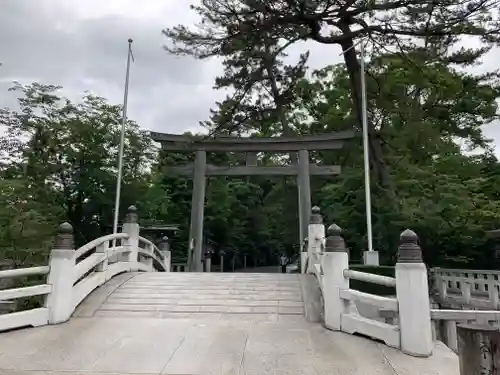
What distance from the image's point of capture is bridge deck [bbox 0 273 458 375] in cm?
411

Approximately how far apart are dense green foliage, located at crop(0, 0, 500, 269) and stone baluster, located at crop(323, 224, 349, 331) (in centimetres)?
740

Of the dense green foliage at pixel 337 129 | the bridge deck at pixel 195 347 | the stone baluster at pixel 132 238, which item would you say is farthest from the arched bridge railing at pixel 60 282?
the dense green foliage at pixel 337 129

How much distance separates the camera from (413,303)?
4.61 metres

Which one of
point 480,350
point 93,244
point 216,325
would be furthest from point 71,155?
point 480,350

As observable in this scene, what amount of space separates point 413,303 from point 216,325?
2767 millimetres

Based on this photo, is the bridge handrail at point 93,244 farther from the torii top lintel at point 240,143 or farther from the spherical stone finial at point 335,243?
the torii top lintel at point 240,143

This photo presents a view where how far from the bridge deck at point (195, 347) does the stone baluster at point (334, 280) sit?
24 centimetres

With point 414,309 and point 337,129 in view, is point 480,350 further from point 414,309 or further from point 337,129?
point 337,129

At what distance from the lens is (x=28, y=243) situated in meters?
10.7

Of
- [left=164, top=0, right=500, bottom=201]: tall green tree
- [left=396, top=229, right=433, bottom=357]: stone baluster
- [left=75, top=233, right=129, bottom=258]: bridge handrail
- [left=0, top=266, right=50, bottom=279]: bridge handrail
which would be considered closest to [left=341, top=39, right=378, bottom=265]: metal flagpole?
[left=164, top=0, right=500, bottom=201]: tall green tree

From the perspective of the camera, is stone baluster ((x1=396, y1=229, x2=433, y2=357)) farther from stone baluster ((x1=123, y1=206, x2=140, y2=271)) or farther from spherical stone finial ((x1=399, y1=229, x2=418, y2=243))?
stone baluster ((x1=123, y1=206, x2=140, y2=271))

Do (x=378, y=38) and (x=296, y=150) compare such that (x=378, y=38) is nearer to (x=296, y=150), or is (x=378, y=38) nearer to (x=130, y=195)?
(x=296, y=150)

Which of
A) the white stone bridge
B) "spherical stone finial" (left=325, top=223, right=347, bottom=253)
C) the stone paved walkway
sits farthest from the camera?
"spherical stone finial" (left=325, top=223, right=347, bottom=253)

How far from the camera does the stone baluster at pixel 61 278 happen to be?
6371mm
